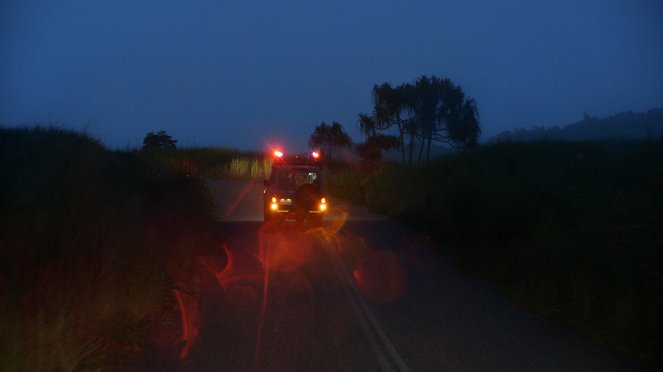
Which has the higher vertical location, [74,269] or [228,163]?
[228,163]

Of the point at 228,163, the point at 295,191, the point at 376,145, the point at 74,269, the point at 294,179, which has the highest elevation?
the point at 376,145

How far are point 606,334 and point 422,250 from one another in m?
10.2

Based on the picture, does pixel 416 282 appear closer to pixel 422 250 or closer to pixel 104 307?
pixel 422 250

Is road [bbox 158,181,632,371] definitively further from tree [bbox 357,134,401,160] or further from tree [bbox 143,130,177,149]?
tree [bbox 143,130,177,149]

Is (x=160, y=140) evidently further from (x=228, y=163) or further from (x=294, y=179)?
(x=294, y=179)

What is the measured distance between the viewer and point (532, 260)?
44.8 ft

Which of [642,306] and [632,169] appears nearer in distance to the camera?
[642,306]

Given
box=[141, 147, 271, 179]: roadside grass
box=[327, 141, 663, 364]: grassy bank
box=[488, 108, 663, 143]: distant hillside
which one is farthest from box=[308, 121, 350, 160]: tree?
box=[327, 141, 663, 364]: grassy bank

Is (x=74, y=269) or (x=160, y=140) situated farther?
(x=160, y=140)

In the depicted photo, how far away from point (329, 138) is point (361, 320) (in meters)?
47.9

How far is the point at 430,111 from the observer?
39812 mm

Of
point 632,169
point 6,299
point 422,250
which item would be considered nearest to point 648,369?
point 6,299

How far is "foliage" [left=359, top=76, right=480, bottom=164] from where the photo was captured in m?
39.2

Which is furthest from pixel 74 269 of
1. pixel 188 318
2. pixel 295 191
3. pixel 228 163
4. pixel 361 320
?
pixel 228 163
